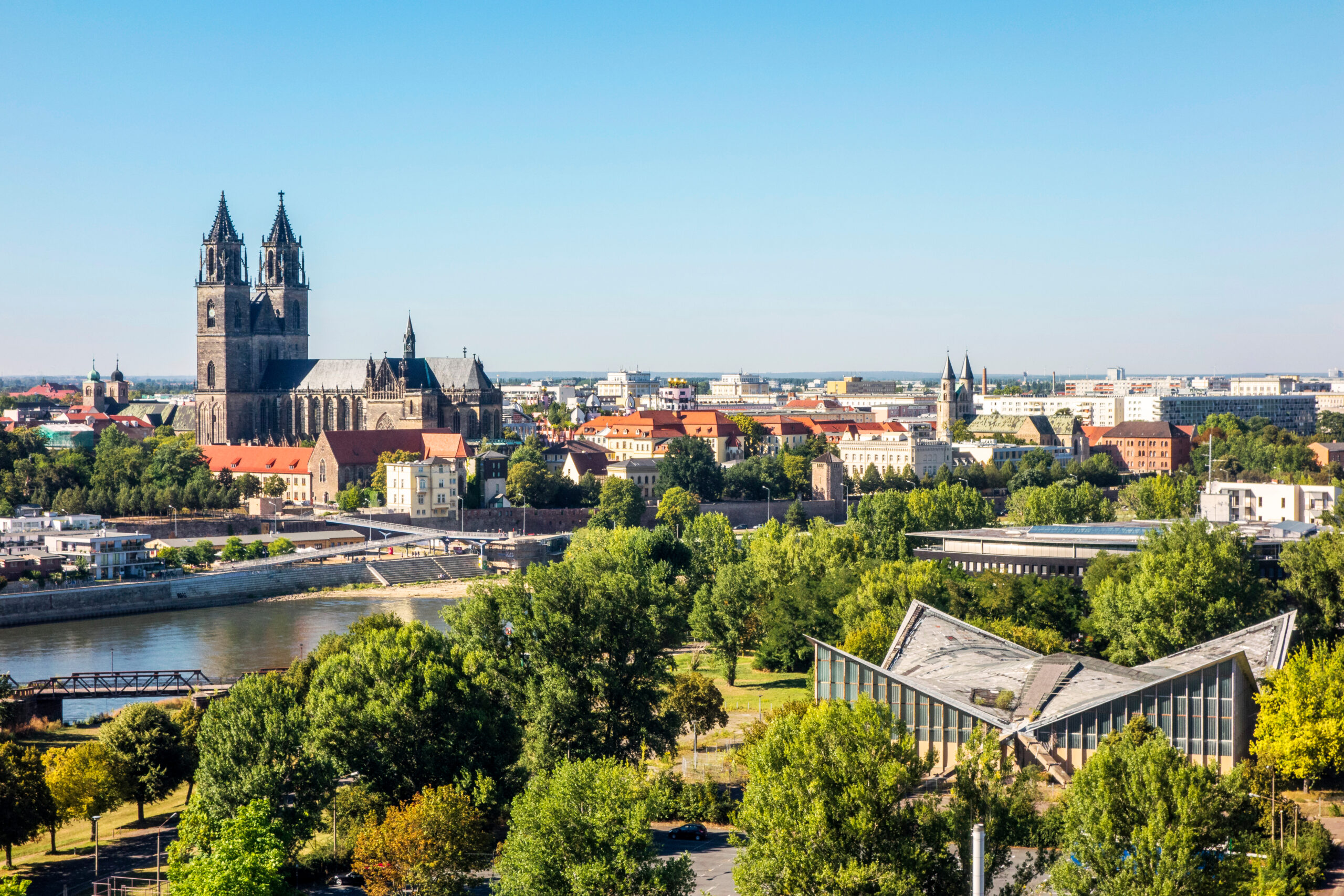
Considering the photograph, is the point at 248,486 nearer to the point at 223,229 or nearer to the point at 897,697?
the point at 223,229

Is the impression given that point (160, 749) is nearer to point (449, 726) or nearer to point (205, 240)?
point (449, 726)

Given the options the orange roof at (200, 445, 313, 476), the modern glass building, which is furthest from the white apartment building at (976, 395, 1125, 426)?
the modern glass building

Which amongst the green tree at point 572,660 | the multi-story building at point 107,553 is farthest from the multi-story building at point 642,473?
the green tree at point 572,660

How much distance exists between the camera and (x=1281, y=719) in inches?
1123

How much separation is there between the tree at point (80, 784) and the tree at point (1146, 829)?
1694cm

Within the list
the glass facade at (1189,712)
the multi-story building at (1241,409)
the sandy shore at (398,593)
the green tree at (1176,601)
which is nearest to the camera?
the glass facade at (1189,712)

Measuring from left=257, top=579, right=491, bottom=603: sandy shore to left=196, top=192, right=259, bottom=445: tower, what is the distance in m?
47.0

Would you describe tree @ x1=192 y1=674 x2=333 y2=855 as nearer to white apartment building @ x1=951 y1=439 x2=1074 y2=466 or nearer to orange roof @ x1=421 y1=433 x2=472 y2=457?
orange roof @ x1=421 y1=433 x2=472 y2=457

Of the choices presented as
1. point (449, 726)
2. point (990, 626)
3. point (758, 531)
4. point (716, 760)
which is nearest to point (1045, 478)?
point (758, 531)

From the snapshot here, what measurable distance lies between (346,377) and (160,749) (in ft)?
277

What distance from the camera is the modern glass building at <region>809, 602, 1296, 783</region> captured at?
93.4 ft

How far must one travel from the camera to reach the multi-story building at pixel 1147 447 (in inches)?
4897

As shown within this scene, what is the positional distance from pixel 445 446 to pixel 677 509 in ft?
54.9

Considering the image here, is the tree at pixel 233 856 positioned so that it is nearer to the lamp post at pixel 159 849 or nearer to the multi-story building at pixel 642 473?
the lamp post at pixel 159 849
